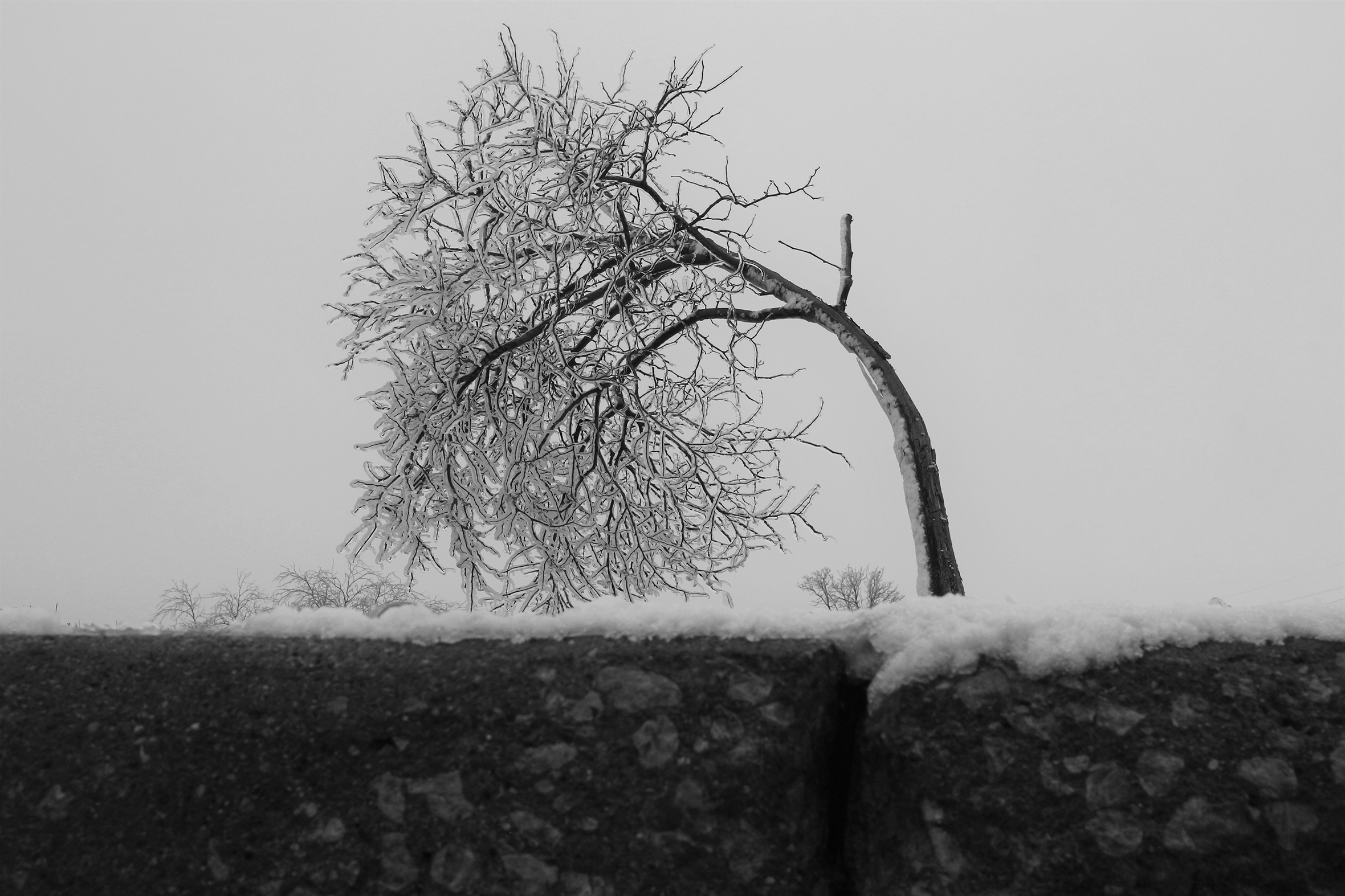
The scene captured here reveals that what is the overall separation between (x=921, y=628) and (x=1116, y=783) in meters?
0.34

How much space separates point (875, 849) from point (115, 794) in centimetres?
115

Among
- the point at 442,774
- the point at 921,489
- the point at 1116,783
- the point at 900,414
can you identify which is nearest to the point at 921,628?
the point at 1116,783

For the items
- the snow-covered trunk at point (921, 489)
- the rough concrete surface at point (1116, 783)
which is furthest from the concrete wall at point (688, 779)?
the snow-covered trunk at point (921, 489)

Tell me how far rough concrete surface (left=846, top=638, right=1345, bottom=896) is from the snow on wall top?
0.12 feet

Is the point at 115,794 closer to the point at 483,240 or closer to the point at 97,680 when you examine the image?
the point at 97,680

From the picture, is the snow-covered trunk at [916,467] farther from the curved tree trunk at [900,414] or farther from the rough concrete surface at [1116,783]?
the rough concrete surface at [1116,783]

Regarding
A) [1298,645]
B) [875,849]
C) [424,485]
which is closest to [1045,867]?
[875,849]

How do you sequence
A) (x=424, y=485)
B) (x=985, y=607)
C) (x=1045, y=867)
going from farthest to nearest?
(x=424, y=485) < (x=985, y=607) < (x=1045, y=867)

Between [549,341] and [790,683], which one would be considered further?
[549,341]

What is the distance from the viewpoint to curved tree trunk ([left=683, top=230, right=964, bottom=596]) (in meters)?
4.77

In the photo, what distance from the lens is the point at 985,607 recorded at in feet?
4.96

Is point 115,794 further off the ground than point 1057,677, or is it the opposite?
point 1057,677

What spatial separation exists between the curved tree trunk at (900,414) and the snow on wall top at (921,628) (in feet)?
10.7

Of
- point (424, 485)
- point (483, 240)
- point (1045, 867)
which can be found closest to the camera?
point (1045, 867)
